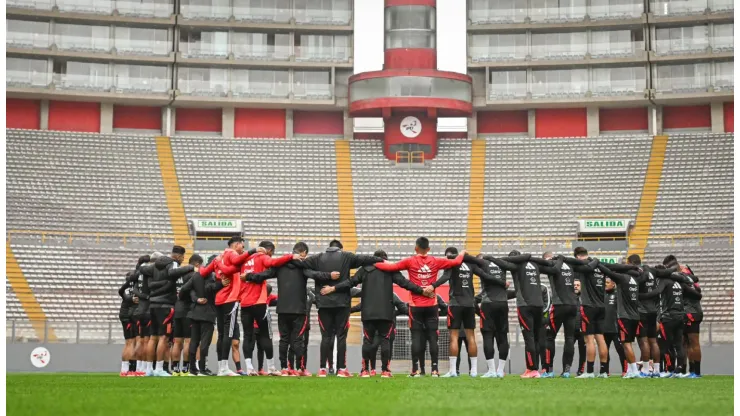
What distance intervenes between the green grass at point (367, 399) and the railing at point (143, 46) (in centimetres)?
4348

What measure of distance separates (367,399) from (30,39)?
159 feet

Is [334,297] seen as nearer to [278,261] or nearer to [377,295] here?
[377,295]

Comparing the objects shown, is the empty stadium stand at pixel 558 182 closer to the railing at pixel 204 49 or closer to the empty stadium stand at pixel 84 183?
the railing at pixel 204 49

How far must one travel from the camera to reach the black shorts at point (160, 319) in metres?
19.0

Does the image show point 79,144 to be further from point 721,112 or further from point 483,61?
point 721,112

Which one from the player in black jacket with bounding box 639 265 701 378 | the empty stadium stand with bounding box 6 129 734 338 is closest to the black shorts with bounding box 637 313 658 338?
the player in black jacket with bounding box 639 265 701 378

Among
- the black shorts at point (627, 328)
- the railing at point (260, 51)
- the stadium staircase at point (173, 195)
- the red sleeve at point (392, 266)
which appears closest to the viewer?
the red sleeve at point (392, 266)

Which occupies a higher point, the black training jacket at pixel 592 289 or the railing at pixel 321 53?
the railing at pixel 321 53

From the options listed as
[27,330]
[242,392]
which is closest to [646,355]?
[242,392]

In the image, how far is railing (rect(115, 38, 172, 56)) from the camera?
55.5 m

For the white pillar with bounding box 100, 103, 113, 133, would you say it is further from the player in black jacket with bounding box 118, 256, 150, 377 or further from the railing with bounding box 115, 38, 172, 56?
the player in black jacket with bounding box 118, 256, 150, 377

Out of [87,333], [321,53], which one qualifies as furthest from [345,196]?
[87,333]

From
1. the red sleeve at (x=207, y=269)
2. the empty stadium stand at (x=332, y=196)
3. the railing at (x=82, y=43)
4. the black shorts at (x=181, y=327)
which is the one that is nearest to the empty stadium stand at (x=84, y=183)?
the empty stadium stand at (x=332, y=196)

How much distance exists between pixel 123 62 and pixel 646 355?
4031 cm
